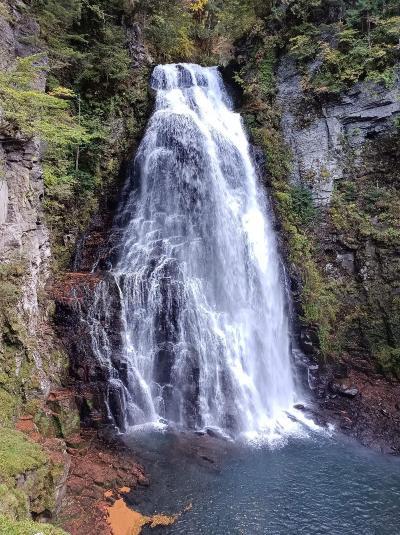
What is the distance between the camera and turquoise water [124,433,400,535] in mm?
7230

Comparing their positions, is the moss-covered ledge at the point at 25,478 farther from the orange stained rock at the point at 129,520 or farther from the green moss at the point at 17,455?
the orange stained rock at the point at 129,520

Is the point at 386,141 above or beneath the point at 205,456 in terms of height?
above

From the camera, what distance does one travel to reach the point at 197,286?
12117 millimetres

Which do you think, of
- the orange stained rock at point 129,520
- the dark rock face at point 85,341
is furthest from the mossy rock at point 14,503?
the dark rock face at point 85,341

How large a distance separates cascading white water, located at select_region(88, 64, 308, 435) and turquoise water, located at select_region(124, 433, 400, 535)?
1.22 m

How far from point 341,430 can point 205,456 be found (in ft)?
13.6

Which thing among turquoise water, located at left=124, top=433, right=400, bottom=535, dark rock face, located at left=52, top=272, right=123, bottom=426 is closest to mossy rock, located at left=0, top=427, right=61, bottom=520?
turquoise water, located at left=124, top=433, right=400, bottom=535

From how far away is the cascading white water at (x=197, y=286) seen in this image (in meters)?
10.7

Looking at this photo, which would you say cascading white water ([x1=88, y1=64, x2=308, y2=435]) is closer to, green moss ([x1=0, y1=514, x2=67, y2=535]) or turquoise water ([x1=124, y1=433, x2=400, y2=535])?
turquoise water ([x1=124, y1=433, x2=400, y2=535])

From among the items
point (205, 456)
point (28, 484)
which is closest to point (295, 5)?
point (205, 456)

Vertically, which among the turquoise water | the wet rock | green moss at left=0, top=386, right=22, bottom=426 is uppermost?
green moss at left=0, top=386, right=22, bottom=426

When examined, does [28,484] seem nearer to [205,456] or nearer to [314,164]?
[205,456]

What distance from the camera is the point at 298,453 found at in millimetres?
9469

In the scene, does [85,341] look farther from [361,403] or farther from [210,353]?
[361,403]
